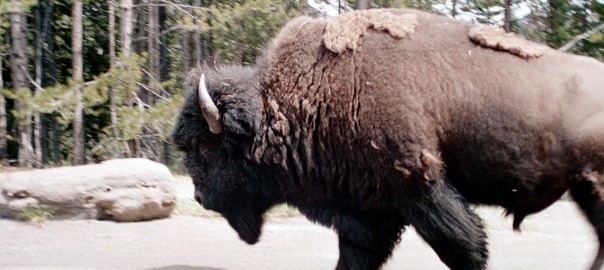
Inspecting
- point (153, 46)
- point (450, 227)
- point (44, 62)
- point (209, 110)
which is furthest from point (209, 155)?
point (153, 46)

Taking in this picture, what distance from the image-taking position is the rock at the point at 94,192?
24.3 ft

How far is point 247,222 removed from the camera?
548cm

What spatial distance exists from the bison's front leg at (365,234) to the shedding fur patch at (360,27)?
114 cm

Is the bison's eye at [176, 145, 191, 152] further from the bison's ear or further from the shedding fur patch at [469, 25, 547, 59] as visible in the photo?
the shedding fur patch at [469, 25, 547, 59]

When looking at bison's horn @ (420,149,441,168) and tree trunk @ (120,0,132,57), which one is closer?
bison's horn @ (420,149,441,168)

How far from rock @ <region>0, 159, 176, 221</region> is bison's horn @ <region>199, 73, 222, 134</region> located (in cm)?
278

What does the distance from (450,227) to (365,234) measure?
68 centimetres

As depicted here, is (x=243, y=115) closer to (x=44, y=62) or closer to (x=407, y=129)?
(x=407, y=129)

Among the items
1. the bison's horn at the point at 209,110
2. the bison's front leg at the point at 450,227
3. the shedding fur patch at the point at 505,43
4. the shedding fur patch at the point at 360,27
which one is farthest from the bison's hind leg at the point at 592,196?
the bison's horn at the point at 209,110

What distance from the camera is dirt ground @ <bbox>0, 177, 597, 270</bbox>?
6223 millimetres

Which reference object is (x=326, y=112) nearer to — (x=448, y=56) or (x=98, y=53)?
(x=448, y=56)

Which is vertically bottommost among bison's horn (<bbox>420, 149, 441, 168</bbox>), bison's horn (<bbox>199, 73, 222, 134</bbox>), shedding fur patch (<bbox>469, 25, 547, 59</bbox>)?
bison's horn (<bbox>199, 73, 222, 134</bbox>)

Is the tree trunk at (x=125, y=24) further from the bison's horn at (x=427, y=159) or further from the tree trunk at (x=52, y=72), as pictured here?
the bison's horn at (x=427, y=159)

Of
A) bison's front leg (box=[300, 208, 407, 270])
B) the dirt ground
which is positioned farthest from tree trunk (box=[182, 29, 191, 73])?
bison's front leg (box=[300, 208, 407, 270])
